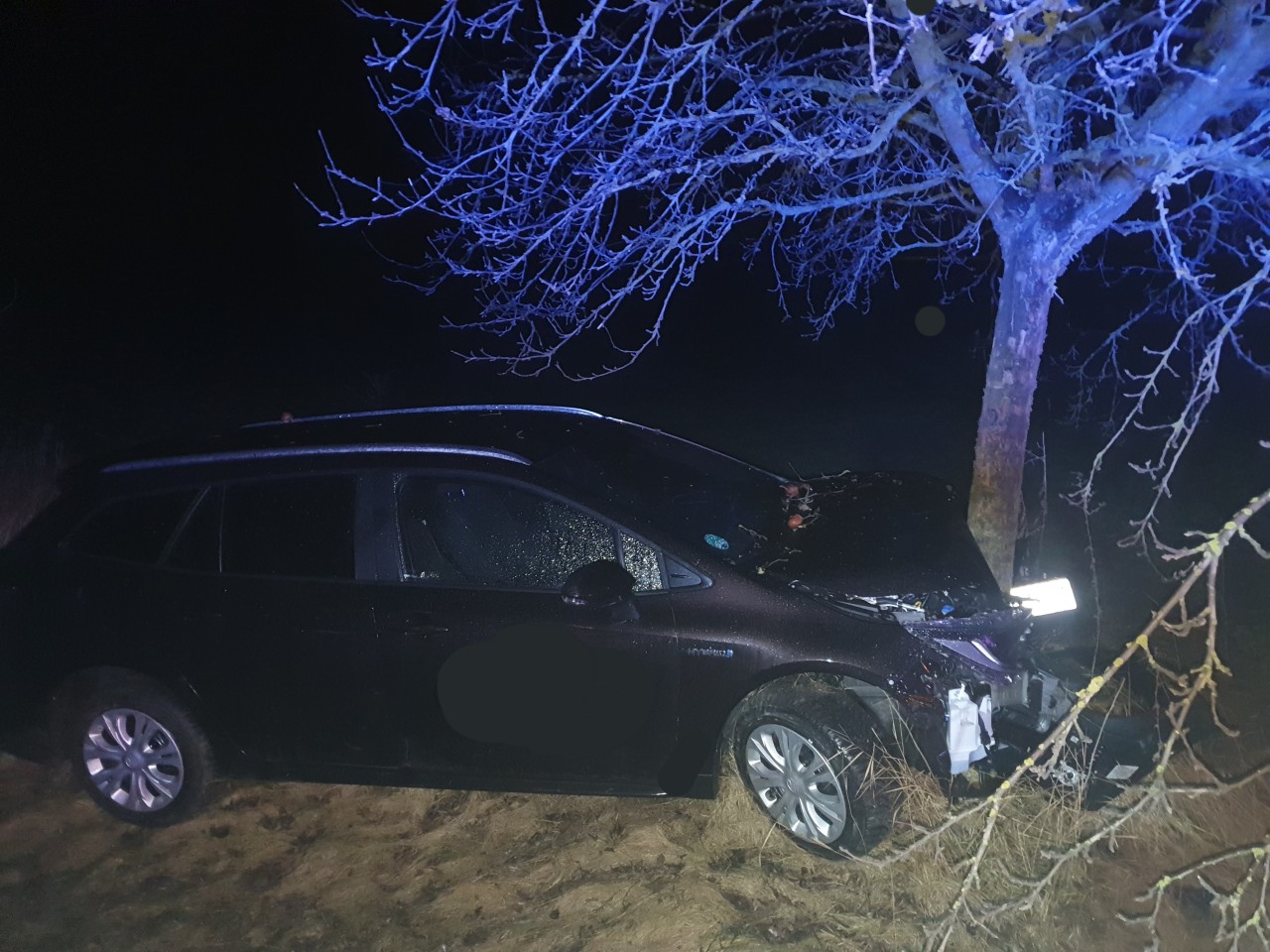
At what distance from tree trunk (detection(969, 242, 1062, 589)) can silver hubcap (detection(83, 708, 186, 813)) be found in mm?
4693

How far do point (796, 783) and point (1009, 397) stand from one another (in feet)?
10.0

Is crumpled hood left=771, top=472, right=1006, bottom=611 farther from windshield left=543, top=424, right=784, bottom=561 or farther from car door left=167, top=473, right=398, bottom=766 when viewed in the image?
car door left=167, top=473, right=398, bottom=766

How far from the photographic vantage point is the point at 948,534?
479 centimetres

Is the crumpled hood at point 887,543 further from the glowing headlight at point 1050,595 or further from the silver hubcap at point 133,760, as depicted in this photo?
the silver hubcap at point 133,760

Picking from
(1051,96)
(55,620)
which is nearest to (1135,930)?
(1051,96)

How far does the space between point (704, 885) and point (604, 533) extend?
149cm

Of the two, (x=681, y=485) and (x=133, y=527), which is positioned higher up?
(x=681, y=485)

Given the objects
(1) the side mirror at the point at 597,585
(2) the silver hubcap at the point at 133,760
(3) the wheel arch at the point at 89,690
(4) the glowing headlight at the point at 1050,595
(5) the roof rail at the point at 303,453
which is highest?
(5) the roof rail at the point at 303,453

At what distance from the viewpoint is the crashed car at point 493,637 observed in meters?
3.89

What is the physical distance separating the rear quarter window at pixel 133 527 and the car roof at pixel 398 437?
18 cm

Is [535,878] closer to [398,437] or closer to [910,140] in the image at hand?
[398,437]

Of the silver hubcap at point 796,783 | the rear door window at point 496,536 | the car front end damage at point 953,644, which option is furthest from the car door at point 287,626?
the car front end damage at point 953,644

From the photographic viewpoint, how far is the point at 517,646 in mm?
4062

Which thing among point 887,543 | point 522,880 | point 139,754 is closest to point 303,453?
point 139,754
